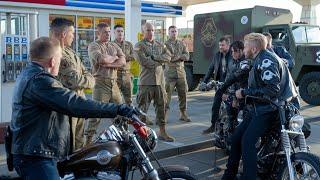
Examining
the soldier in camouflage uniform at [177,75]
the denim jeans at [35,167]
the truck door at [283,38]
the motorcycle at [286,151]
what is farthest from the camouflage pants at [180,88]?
the denim jeans at [35,167]

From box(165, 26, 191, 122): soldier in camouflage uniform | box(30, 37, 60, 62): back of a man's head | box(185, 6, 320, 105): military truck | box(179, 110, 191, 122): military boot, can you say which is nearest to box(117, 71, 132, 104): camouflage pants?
box(165, 26, 191, 122): soldier in camouflage uniform

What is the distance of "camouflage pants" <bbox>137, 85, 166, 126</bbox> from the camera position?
6.62 m

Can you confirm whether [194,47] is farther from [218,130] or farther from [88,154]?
[88,154]

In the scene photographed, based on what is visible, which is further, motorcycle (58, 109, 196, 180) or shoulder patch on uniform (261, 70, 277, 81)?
shoulder patch on uniform (261, 70, 277, 81)

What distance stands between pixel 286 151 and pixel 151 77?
3.01m

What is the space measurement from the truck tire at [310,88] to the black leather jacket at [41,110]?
31.5ft

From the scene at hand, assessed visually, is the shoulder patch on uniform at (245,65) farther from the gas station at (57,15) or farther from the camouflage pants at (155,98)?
Answer: the gas station at (57,15)

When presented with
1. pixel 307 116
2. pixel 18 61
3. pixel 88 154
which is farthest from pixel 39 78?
pixel 307 116

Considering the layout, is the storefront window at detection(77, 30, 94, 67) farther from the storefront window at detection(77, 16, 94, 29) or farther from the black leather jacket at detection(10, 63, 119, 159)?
the black leather jacket at detection(10, 63, 119, 159)

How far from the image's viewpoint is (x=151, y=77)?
673 centimetres

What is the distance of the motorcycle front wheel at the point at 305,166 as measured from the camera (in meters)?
3.91

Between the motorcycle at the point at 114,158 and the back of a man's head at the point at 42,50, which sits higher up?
the back of a man's head at the point at 42,50

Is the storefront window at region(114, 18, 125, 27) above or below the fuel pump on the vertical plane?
above

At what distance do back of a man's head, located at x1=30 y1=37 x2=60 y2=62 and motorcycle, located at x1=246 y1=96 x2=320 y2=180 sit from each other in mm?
2377
